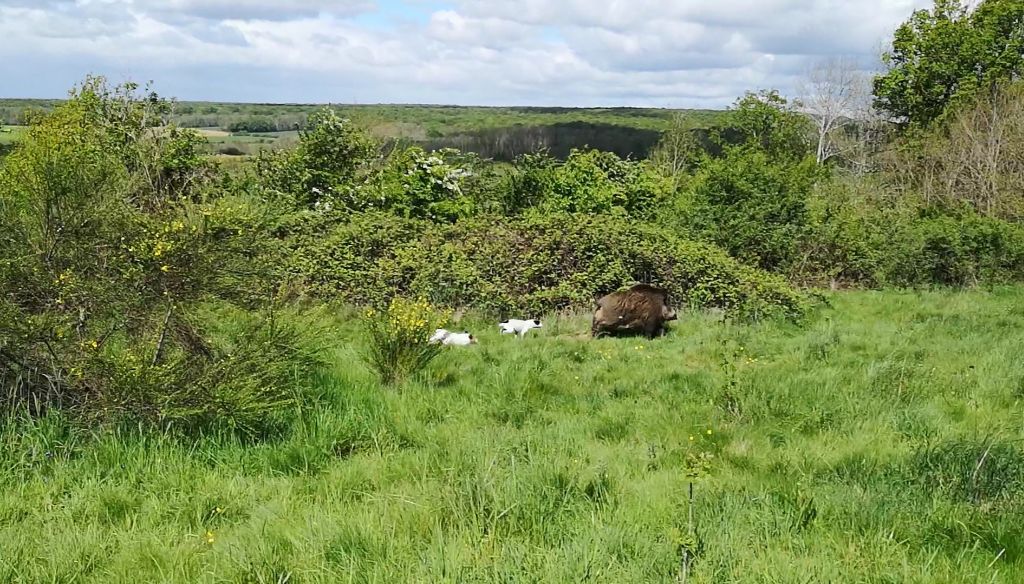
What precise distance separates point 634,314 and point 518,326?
59.2 inches

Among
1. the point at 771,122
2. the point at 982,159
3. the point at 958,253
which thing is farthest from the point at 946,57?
the point at 958,253

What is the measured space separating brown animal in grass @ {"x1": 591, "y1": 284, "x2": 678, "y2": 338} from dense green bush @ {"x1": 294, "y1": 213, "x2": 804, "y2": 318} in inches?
49.3

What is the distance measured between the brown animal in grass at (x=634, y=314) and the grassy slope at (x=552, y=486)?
2.13 metres

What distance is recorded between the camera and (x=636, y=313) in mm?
8141

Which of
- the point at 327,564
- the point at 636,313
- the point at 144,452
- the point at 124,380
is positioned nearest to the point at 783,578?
the point at 327,564

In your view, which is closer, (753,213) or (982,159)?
(753,213)

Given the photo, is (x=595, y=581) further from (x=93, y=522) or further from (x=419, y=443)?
(x=93, y=522)

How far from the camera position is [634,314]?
8141 millimetres

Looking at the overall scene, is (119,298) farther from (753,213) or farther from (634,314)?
(753,213)

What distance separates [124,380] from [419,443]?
1774mm

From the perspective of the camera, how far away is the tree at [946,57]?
2928 cm

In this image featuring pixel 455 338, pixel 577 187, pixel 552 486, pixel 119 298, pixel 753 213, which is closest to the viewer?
pixel 552 486

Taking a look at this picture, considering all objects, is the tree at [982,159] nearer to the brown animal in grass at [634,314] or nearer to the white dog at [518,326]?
the brown animal in grass at [634,314]

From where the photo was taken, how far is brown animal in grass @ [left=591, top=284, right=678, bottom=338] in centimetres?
815
